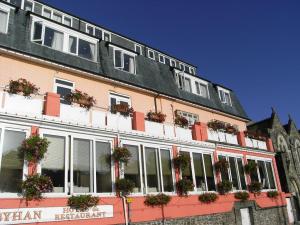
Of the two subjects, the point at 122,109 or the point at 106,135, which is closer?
the point at 106,135

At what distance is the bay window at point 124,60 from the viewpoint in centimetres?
1979

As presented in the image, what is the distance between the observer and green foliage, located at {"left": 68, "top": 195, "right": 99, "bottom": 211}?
12023 millimetres

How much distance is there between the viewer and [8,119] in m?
11.6

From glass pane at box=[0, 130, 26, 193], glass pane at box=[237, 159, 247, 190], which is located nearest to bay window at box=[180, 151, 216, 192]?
glass pane at box=[237, 159, 247, 190]

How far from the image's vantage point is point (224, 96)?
2780 cm

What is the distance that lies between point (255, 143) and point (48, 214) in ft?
57.7

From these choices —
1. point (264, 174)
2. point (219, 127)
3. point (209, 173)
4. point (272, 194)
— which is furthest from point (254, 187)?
point (219, 127)

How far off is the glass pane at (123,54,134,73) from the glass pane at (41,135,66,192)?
343 inches

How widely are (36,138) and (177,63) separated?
2084 centimetres

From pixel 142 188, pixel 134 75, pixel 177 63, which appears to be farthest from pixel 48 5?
pixel 142 188

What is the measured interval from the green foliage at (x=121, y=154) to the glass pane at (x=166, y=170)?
270cm

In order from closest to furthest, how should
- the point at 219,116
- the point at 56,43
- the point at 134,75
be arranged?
1. the point at 56,43
2. the point at 134,75
3. the point at 219,116

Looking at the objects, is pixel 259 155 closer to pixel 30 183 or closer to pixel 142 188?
pixel 142 188

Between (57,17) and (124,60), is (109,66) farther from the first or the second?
(57,17)
